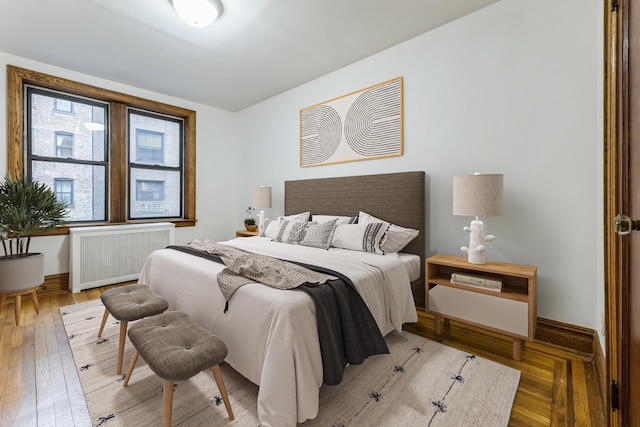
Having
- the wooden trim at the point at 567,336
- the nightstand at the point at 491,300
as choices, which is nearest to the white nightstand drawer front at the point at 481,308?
the nightstand at the point at 491,300

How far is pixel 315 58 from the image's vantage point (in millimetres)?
3232

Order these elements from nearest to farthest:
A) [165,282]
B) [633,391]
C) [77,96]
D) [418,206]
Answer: [633,391] → [165,282] → [418,206] → [77,96]

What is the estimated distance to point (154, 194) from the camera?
4.42 m

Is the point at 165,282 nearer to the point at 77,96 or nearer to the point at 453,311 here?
the point at 453,311

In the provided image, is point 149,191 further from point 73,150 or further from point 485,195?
point 485,195

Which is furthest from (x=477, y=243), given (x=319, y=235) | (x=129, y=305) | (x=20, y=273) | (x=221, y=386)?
(x=20, y=273)

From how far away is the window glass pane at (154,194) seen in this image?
13.8ft

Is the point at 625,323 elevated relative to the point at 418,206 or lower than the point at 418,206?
lower

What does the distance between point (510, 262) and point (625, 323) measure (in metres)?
1.30

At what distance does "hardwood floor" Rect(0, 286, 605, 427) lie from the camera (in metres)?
1.44

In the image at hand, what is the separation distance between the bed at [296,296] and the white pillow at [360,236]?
0.10 meters

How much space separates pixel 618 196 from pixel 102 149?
506cm

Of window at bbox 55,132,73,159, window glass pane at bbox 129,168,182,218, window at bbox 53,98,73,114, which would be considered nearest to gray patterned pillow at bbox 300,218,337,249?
window glass pane at bbox 129,168,182,218

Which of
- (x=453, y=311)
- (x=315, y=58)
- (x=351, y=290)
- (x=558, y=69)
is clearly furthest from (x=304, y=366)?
(x=315, y=58)
